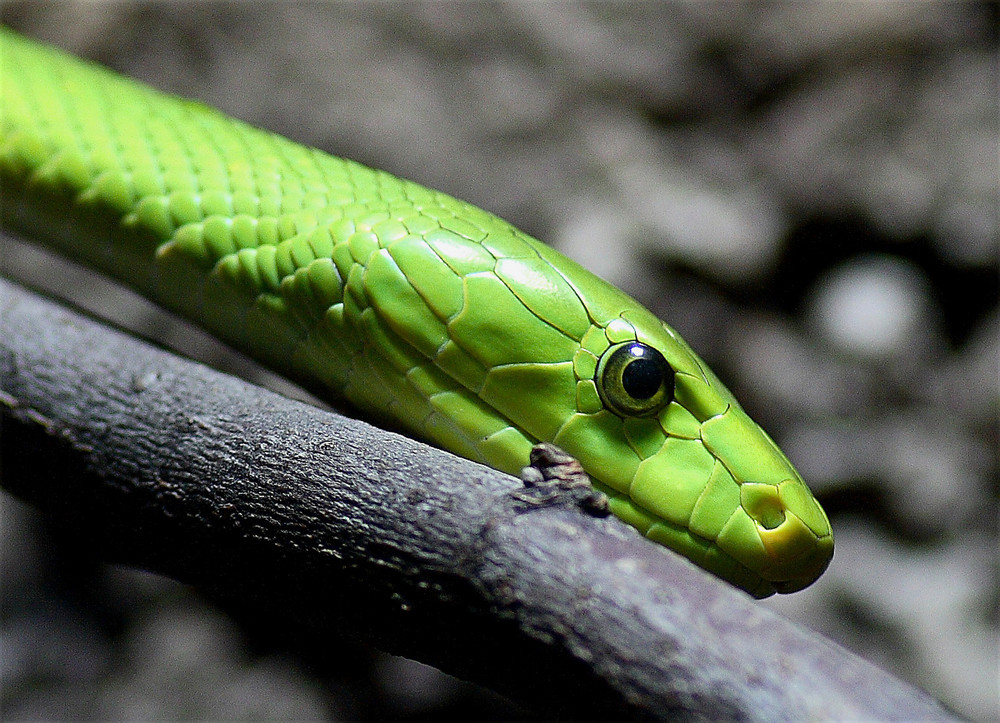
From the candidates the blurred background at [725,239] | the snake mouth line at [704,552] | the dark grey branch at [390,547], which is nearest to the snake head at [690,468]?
the snake mouth line at [704,552]

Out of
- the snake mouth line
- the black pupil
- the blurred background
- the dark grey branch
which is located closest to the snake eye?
the black pupil

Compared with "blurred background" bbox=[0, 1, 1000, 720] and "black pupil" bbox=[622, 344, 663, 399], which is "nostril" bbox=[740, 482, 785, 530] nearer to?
"black pupil" bbox=[622, 344, 663, 399]

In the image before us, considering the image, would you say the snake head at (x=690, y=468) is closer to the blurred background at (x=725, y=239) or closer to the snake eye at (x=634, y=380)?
the snake eye at (x=634, y=380)

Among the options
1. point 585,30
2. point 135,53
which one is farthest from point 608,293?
point 135,53

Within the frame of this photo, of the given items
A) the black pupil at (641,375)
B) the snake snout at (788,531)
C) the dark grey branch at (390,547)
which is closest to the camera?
the dark grey branch at (390,547)

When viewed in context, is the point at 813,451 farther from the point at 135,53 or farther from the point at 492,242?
the point at 135,53

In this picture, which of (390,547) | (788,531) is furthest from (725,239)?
(390,547)

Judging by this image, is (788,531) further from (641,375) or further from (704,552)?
(641,375)
